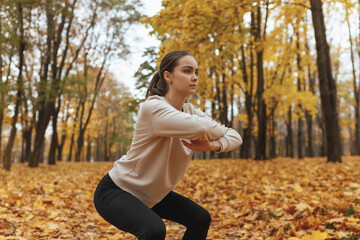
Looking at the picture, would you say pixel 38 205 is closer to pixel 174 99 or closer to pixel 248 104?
pixel 174 99

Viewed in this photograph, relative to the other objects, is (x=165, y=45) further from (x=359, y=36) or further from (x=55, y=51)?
(x=359, y=36)

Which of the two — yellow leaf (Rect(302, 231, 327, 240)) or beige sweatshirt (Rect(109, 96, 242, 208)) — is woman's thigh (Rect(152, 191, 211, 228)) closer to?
beige sweatshirt (Rect(109, 96, 242, 208))

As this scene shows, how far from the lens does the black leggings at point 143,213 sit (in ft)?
5.72

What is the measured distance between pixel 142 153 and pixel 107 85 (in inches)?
1191

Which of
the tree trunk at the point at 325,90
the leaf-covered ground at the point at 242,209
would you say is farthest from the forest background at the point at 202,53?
the leaf-covered ground at the point at 242,209

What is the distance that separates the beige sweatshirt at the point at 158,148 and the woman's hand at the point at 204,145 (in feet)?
0.15

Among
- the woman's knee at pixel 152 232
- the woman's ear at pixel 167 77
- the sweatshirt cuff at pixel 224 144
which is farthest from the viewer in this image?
the woman's ear at pixel 167 77

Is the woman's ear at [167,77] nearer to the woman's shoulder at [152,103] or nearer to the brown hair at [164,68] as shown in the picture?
the brown hair at [164,68]

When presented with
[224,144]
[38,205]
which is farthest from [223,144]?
[38,205]

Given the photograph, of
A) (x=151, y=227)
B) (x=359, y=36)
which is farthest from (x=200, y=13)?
(x=359, y=36)

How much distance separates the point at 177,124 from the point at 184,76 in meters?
0.49

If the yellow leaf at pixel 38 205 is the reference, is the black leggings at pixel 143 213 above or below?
above

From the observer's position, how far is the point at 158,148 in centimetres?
198

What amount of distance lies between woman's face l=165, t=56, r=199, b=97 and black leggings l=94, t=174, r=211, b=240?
2.92 ft
